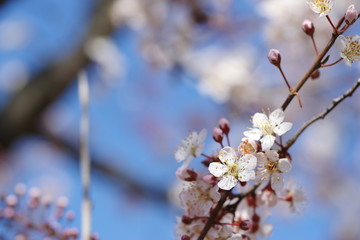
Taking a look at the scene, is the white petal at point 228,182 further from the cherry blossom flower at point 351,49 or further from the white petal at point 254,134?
the cherry blossom flower at point 351,49

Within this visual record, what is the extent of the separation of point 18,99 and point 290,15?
1416 millimetres

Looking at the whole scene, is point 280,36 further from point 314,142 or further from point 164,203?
point 314,142

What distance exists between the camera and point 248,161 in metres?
0.65

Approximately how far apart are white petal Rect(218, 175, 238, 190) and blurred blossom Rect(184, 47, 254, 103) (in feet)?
5.62

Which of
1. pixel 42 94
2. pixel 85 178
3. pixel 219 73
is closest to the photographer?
pixel 85 178

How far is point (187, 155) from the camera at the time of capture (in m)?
0.74

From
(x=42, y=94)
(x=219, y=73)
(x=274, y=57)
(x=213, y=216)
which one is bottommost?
(x=213, y=216)

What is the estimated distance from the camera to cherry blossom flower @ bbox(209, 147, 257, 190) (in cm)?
64

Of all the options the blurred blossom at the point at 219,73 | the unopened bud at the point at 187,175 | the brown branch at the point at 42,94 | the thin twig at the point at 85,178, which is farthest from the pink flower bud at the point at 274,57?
the brown branch at the point at 42,94

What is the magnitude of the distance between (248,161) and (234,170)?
0.08 feet

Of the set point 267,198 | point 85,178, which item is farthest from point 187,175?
point 85,178

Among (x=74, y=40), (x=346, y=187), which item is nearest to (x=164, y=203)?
(x=74, y=40)

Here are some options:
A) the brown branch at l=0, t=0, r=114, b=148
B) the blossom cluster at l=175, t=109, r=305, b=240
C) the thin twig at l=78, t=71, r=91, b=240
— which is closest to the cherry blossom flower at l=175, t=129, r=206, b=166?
the blossom cluster at l=175, t=109, r=305, b=240

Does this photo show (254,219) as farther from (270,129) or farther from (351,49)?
(351,49)
